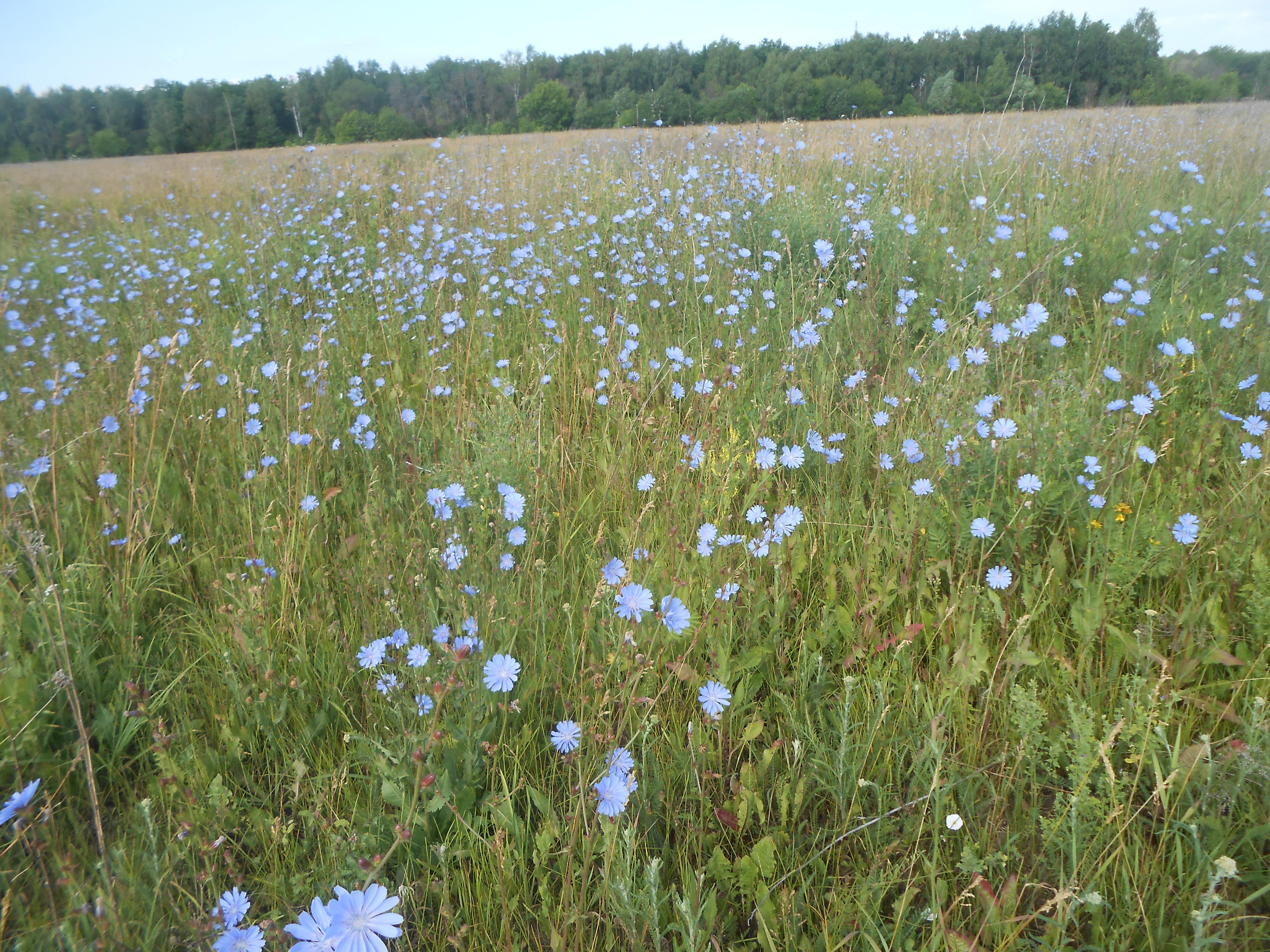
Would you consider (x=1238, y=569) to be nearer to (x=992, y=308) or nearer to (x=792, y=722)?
(x=792, y=722)

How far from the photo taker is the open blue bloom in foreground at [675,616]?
1.38 metres

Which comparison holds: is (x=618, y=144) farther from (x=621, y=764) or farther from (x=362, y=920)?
(x=362, y=920)

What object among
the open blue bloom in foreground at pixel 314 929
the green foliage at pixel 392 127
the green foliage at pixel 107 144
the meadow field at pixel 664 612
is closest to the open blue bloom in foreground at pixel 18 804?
the meadow field at pixel 664 612

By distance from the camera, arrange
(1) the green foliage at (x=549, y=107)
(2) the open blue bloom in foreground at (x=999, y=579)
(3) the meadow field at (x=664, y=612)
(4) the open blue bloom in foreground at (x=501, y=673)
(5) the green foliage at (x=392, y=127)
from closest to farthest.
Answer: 1. (3) the meadow field at (x=664, y=612)
2. (4) the open blue bloom in foreground at (x=501, y=673)
3. (2) the open blue bloom in foreground at (x=999, y=579)
4. (1) the green foliage at (x=549, y=107)
5. (5) the green foliage at (x=392, y=127)

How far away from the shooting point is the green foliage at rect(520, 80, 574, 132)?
1378cm

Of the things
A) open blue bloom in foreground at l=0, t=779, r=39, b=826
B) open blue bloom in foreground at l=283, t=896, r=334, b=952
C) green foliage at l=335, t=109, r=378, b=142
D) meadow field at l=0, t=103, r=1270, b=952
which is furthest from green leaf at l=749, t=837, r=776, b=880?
green foliage at l=335, t=109, r=378, b=142

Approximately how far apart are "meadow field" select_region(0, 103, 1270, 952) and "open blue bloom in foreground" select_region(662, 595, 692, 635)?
1 centimetres

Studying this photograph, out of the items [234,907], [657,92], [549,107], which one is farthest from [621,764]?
[549,107]

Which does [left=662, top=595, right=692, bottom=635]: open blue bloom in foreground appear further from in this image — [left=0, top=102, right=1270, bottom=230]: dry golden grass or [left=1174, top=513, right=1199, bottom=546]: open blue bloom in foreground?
[left=0, top=102, right=1270, bottom=230]: dry golden grass

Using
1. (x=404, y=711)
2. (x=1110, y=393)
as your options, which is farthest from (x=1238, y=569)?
(x=404, y=711)

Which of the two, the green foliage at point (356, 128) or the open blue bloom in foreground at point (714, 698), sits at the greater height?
the green foliage at point (356, 128)

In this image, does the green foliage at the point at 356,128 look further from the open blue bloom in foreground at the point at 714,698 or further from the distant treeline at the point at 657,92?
the open blue bloom in foreground at the point at 714,698

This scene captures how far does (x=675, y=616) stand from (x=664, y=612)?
3.0 inches

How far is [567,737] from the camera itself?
4.09 ft
